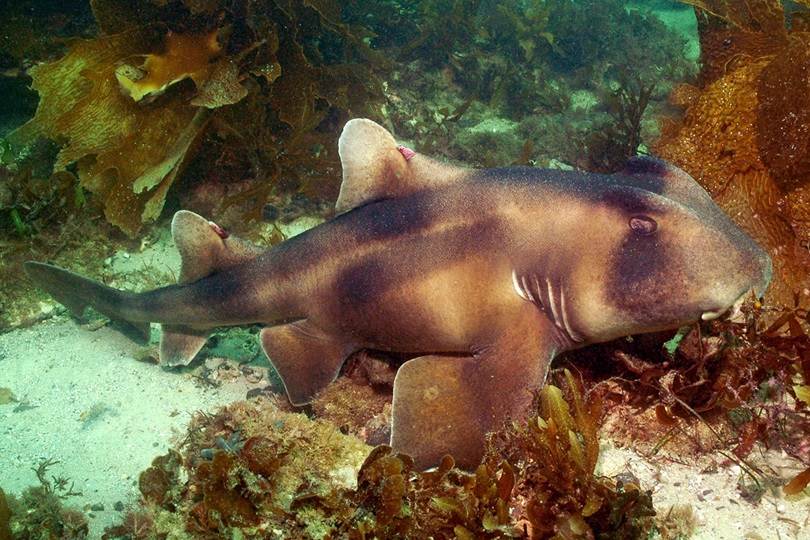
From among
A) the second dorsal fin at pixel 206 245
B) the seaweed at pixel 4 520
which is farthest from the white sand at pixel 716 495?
the seaweed at pixel 4 520

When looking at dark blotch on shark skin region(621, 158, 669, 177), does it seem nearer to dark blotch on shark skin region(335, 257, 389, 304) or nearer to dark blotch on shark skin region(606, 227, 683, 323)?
dark blotch on shark skin region(606, 227, 683, 323)

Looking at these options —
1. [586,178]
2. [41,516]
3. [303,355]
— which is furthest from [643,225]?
[41,516]

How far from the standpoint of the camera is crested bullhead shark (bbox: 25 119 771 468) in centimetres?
304

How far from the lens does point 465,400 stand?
3400mm

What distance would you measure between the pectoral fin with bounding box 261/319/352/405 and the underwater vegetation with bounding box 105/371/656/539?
2.97ft

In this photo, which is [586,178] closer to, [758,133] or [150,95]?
[758,133]

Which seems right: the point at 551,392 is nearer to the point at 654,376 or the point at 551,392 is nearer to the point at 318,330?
the point at 654,376

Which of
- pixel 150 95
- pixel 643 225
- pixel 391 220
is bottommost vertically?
pixel 150 95

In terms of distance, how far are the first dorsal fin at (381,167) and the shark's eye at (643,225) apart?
1204 millimetres

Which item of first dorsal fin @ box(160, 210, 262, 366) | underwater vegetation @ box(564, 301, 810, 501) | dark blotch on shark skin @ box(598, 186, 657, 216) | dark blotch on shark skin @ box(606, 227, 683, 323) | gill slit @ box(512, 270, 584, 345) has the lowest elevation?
first dorsal fin @ box(160, 210, 262, 366)

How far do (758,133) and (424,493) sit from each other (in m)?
4.78

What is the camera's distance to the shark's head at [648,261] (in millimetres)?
2938

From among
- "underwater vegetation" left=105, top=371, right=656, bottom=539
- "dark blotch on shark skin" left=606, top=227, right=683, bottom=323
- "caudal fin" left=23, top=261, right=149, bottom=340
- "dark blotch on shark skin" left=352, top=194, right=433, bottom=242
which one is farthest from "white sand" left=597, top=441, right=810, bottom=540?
"caudal fin" left=23, top=261, right=149, bottom=340

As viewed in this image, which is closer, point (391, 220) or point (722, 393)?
point (722, 393)
